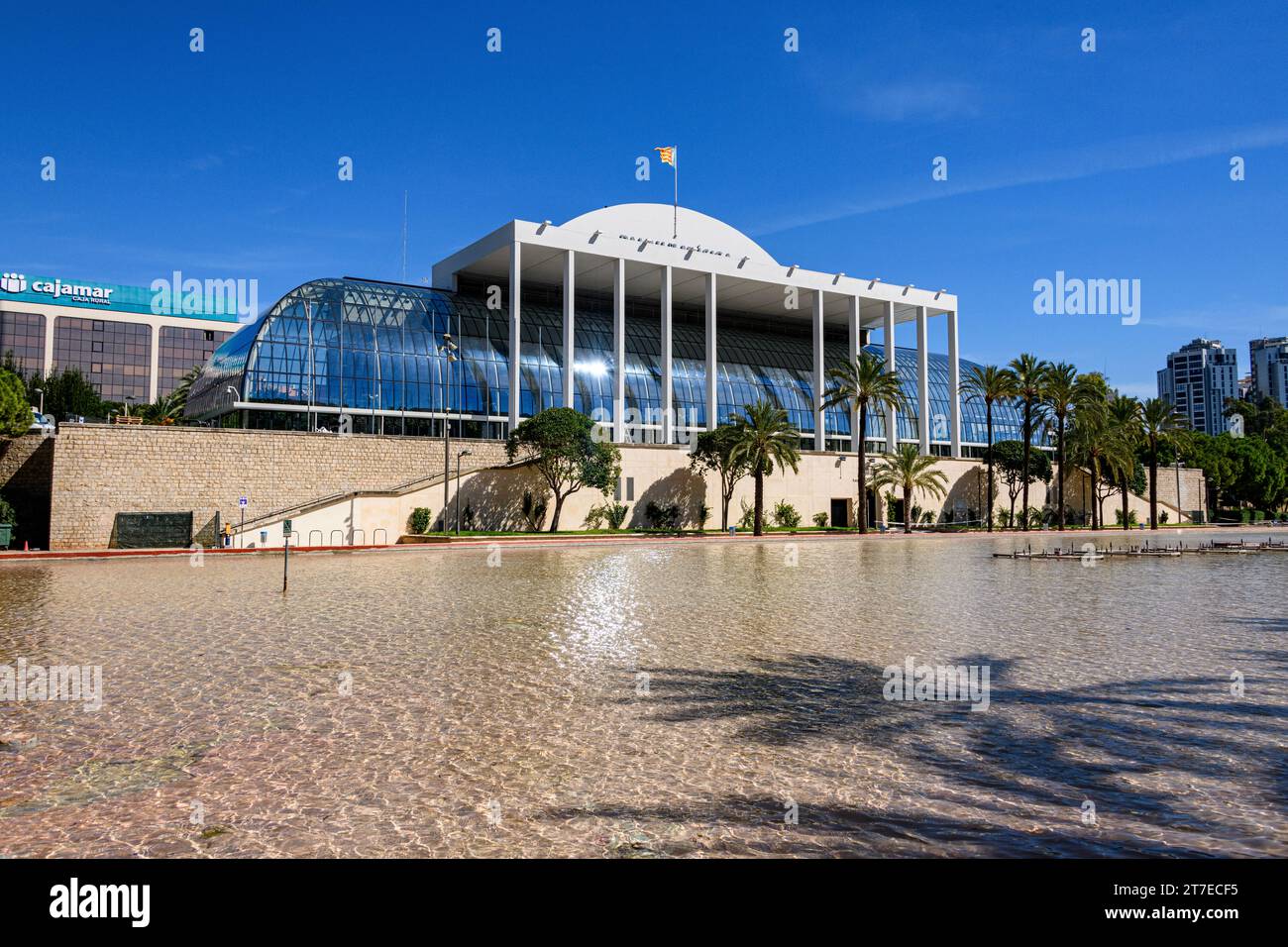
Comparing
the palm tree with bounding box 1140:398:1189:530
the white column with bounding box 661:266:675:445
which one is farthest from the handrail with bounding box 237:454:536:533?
the palm tree with bounding box 1140:398:1189:530

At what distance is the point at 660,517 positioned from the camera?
57.3m

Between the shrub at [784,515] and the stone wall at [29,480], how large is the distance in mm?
44999

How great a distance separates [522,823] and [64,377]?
92376 mm

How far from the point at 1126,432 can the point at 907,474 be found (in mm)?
23524

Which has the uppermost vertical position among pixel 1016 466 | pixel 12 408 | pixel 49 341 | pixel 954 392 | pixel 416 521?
pixel 49 341

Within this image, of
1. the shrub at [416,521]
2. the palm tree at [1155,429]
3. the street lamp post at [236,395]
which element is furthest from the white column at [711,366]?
the palm tree at [1155,429]

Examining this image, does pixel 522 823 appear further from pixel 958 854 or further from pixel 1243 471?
pixel 1243 471

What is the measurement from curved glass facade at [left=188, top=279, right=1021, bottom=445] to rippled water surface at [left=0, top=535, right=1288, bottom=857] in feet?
→ 127

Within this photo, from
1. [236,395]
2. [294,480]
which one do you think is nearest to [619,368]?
[294,480]

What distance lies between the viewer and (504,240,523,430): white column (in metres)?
58.3

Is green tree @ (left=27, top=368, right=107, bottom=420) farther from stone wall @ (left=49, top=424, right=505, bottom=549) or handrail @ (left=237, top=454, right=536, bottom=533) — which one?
handrail @ (left=237, top=454, right=536, bottom=533)

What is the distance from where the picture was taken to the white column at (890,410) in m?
74.7

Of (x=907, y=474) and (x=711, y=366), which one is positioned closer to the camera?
(x=907, y=474)

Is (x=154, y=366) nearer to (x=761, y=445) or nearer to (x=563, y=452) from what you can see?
(x=563, y=452)
